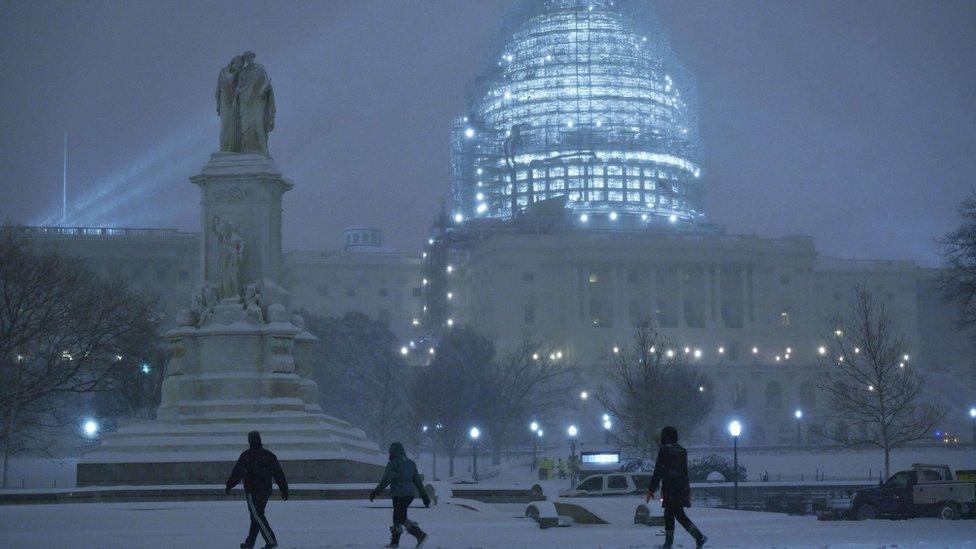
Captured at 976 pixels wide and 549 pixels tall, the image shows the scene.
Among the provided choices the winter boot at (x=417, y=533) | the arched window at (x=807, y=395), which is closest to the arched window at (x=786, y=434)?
the arched window at (x=807, y=395)

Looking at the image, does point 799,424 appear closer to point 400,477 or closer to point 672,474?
point 400,477

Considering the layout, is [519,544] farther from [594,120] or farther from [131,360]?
[594,120]

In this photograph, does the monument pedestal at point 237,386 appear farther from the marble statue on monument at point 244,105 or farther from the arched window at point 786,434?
the arched window at point 786,434

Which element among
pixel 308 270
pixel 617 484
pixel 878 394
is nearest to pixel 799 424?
pixel 878 394

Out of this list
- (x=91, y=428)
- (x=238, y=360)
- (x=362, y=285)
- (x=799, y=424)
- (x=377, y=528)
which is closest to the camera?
(x=377, y=528)

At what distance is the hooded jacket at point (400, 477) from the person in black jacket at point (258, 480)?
1.48 m

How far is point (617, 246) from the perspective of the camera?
14388cm

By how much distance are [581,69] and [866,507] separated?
5344 inches

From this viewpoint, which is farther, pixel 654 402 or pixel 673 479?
pixel 654 402

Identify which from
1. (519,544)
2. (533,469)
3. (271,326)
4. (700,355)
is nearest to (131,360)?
(533,469)

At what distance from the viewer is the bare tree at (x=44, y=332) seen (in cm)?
5081

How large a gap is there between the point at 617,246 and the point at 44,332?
94513mm

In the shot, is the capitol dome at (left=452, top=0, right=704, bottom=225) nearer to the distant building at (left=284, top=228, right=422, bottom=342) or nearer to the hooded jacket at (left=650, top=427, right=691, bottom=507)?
the distant building at (left=284, top=228, right=422, bottom=342)

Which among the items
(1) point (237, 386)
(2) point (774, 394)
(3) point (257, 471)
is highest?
(2) point (774, 394)
